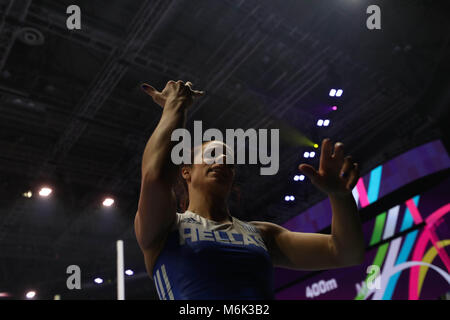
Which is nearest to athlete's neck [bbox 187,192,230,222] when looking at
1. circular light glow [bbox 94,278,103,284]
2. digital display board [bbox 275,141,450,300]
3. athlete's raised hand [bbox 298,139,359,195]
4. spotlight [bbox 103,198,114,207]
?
athlete's raised hand [bbox 298,139,359,195]

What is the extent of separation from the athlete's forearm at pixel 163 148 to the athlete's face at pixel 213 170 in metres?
0.34

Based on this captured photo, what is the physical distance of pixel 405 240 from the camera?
6.93 meters

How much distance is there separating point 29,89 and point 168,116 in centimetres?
792

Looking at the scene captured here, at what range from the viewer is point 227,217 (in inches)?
69.0

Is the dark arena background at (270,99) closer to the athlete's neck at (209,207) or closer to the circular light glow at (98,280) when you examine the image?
the circular light glow at (98,280)

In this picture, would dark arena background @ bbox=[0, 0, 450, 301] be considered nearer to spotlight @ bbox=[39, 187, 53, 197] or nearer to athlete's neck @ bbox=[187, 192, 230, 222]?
spotlight @ bbox=[39, 187, 53, 197]

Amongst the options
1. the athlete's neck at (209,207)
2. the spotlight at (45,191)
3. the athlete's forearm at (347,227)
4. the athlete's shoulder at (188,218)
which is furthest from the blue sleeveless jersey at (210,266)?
the spotlight at (45,191)

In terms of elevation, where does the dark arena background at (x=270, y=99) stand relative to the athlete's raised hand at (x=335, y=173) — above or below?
above

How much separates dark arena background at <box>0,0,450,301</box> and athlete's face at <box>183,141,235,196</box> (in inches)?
221

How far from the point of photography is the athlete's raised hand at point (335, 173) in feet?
5.03

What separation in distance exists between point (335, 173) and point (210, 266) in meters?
0.57

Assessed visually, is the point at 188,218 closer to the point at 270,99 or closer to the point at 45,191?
the point at 270,99

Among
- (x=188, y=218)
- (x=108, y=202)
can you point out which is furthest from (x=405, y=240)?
(x=108, y=202)
